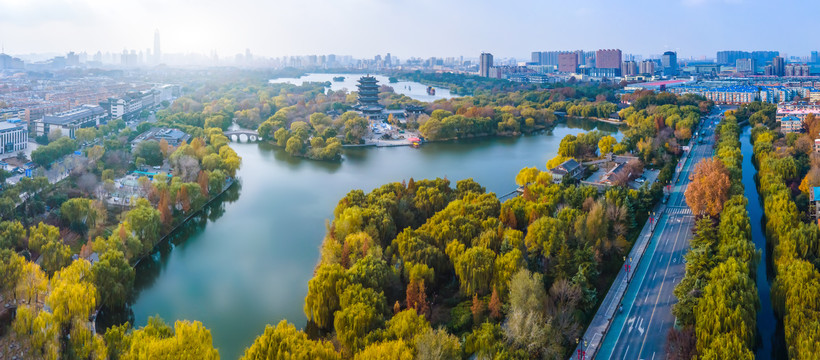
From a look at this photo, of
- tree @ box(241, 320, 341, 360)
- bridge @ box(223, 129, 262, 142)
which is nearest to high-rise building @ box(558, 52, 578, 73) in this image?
bridge @ box(223, 129, 262, 142)

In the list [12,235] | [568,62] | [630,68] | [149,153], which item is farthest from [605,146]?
[568,62]

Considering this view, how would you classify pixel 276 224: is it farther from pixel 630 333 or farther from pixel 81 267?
pixel 630 333

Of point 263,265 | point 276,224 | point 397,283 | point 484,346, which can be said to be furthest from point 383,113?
point 484,346

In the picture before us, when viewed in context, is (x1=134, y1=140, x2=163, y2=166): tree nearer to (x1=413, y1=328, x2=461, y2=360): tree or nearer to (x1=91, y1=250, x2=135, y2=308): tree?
(x1=91, y1=250, x2=135, y2=308): tree

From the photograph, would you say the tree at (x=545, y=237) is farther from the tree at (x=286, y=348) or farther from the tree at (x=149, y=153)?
the tree at (x=149, y=153)

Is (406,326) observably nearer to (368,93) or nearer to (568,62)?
(368,93)

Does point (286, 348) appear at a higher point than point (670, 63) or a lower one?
lower
